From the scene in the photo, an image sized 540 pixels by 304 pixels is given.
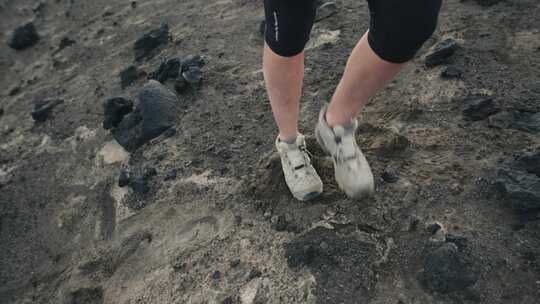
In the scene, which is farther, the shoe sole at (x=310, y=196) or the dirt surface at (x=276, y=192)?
the shoe sole at (x=310, y=196)

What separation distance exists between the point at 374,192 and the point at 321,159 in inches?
14.0

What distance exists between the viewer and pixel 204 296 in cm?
181

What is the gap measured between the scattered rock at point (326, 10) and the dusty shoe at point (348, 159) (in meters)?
1.96

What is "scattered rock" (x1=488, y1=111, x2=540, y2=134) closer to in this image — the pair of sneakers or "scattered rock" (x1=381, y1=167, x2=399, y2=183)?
"scattered rock" (x1=381, y1=167, x2=399, y2=183)

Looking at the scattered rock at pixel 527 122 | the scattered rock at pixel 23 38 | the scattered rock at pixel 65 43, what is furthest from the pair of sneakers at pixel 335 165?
the scattered rock at pixel 23 38

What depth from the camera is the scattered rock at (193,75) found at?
3117mm

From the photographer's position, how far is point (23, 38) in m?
4.93

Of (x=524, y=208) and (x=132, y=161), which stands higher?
(x=524, y=208)

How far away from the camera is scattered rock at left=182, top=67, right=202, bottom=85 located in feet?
10.2

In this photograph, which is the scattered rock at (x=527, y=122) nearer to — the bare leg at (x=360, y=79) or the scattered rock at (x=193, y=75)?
the bare leg at (x=360, y=79)

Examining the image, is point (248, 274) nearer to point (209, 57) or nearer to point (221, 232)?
point (221, 232)

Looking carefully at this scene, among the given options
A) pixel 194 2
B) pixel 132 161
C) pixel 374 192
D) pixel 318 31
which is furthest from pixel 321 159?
pixel 194 2

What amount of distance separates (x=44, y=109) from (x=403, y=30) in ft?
10.7

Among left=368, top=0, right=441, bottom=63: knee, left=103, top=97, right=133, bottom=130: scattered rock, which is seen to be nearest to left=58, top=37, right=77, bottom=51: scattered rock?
left=103, top=97, right=133, bottom=130: scattered rock
